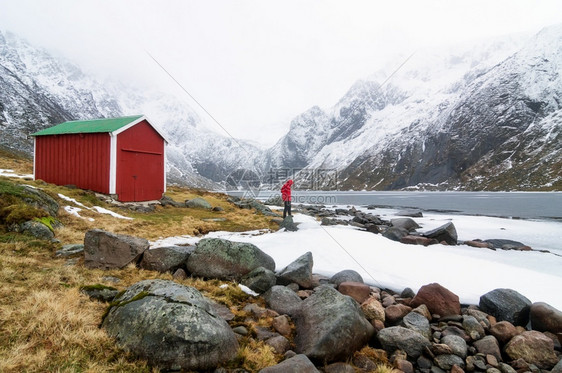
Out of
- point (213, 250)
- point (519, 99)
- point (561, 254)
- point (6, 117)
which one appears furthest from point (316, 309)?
point (519, 99)

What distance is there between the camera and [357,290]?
7734 millimetres

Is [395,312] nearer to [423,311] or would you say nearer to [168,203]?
[423,311]

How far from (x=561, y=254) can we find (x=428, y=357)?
16413 millimetres

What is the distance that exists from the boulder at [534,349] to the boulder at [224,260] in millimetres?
5908

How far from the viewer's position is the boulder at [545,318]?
6.27m

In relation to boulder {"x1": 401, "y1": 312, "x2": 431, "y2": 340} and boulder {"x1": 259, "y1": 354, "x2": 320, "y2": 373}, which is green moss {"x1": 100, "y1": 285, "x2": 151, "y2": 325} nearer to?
boulder {"x1": 259, "y1": 354, "x2": 320, "y2": 373}

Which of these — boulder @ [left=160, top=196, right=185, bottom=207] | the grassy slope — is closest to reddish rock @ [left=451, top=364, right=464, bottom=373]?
the grassy slope

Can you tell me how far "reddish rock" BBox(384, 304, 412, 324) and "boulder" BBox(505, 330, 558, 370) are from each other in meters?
1.90

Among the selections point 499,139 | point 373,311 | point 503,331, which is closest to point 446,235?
point 503,331

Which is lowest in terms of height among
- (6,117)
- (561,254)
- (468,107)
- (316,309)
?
(561,254)

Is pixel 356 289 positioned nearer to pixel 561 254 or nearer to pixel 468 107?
pixel 561 254

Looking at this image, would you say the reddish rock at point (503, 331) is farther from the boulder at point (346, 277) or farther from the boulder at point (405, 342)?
the boulder at point (346, 277)

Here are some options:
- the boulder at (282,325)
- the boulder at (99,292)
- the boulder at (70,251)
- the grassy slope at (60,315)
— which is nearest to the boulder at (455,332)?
the boulder at (282,325)

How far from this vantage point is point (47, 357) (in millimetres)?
3750
